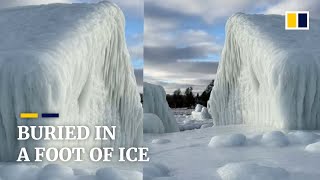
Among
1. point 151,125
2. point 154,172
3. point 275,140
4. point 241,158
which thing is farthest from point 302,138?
point 151,125

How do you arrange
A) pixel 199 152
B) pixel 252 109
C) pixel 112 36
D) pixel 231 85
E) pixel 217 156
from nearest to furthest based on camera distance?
pixel 217 156, pixel 199 152, pixel 112 36, pixel 252 109, pixel 231 85

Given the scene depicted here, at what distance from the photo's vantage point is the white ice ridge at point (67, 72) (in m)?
5.20

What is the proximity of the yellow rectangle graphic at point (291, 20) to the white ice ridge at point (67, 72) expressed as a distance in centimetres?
324

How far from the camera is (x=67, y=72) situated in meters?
5.63

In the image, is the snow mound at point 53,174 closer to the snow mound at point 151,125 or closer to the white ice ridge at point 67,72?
the white ice ridge at point 67,72

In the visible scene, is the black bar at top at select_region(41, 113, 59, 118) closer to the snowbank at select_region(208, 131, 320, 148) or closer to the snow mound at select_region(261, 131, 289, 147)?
the snowbank at select_region(208, 131, 320, 148)

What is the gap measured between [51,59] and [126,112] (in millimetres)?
4107

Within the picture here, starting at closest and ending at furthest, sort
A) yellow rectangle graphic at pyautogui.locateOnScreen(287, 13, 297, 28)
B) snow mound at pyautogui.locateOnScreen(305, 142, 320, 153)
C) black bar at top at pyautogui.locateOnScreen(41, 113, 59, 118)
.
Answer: black bar at top at pyautogui.locateOnScreen(41, 113, 59, 118) → snow mound at pyautogui.locateOnScreen(305, 142, 320, 153) → yellow rectangle graphic at pyautogui.locateOnScreen(287, 13, 297, 28)

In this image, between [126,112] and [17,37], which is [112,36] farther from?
[17,37]

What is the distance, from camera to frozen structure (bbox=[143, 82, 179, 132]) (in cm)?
1717

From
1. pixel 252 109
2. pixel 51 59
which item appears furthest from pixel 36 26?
pixel 252 109

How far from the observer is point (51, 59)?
17.9ft

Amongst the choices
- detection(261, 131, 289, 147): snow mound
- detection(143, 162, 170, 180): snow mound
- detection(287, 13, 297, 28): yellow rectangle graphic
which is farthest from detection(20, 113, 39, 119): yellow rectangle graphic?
detection(287, 13, 297, 28): yellow rectangle graphic

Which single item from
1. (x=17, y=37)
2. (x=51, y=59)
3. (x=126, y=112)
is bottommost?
(x=126, y=112)
